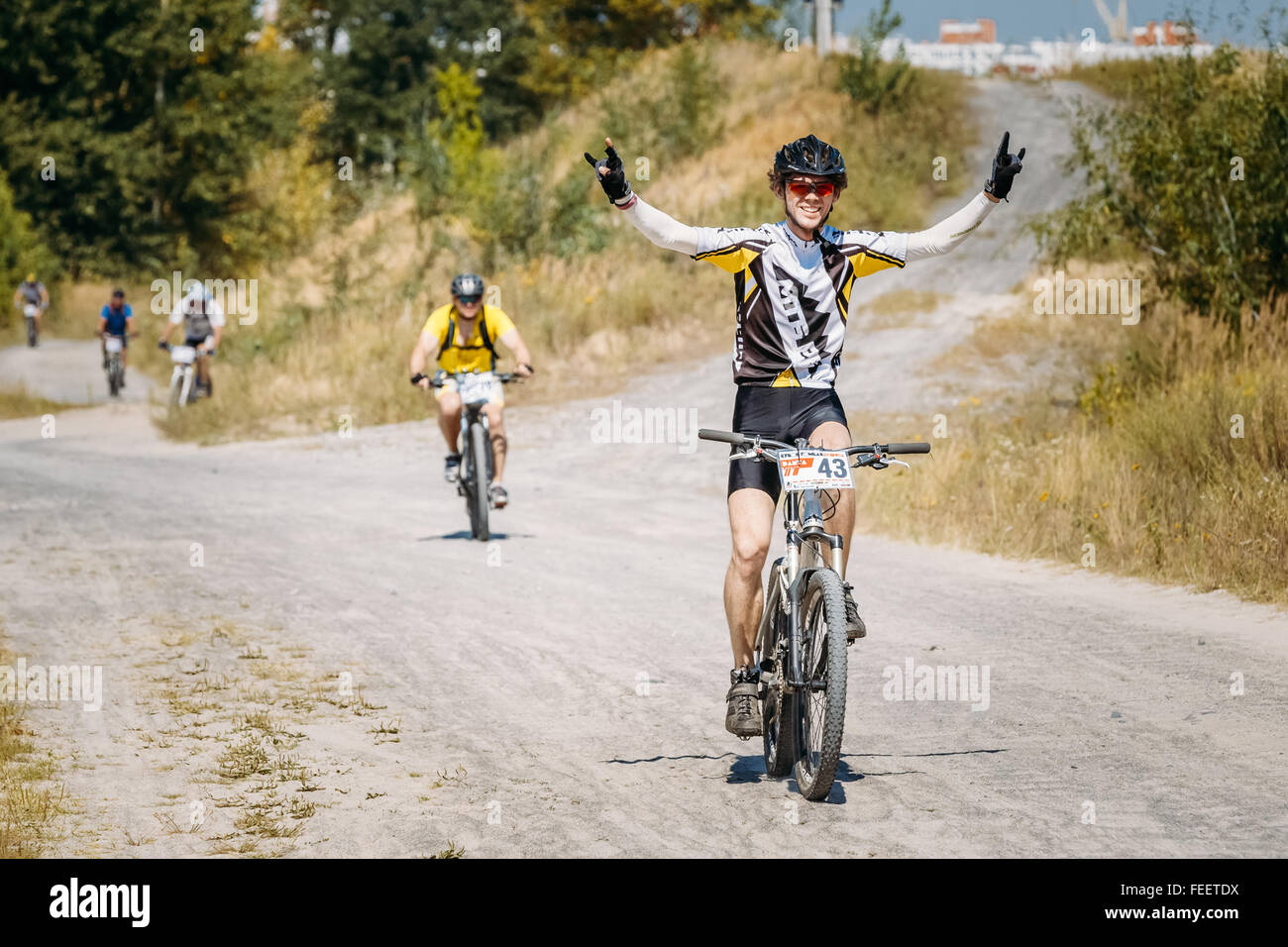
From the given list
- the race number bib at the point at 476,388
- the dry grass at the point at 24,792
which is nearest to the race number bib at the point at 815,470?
the dry grass at the point at 24,792

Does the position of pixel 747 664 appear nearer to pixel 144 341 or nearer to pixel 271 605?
pixel 271 605

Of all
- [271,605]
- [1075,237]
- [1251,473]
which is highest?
[1075,237]

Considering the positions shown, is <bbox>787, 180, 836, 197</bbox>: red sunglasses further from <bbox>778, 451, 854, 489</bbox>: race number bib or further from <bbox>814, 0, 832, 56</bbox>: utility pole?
<bbox>814, 0, 832, 56</bbox>: utility pole

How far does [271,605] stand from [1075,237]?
9871 millimetres

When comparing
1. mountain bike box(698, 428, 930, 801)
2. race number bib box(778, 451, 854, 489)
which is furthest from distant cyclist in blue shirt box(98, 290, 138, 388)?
race number bib box(778, 451, 854, 489)

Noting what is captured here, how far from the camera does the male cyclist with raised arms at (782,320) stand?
6.14 meters

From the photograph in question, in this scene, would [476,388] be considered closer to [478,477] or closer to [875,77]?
[478,477]

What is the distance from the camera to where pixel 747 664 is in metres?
6.37

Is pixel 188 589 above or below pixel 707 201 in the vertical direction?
below

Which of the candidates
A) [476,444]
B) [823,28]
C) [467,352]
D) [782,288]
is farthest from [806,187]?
[823,28]

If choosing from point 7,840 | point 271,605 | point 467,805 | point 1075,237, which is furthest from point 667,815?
point 1075,237

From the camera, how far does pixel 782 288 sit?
621cm
